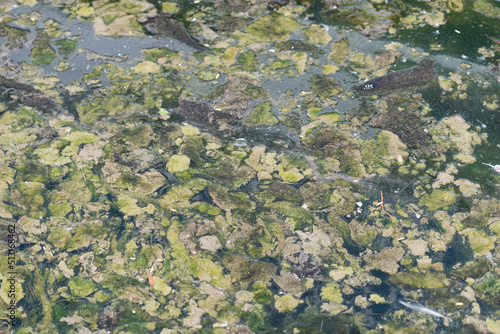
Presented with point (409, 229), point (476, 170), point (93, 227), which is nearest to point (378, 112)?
point (476, 170)

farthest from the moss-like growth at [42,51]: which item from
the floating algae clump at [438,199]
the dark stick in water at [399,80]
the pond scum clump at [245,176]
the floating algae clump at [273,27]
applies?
the floating algae clump at [438,199]

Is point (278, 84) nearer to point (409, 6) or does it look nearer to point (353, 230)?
point (353, 230)

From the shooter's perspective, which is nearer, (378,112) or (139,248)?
(139,248)

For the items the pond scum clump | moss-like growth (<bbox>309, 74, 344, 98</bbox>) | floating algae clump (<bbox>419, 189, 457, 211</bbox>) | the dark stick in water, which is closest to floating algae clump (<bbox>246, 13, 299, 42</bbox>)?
the pond scum clump

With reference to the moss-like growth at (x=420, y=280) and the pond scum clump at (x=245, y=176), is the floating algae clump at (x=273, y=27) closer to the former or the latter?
the pond scum clump at (x=245, y=176)

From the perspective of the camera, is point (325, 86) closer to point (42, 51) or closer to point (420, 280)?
point (420, 280)

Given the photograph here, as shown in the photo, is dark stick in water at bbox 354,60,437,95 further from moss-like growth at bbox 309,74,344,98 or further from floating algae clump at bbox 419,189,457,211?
floating algae clump at bbox 419,189,457,211
